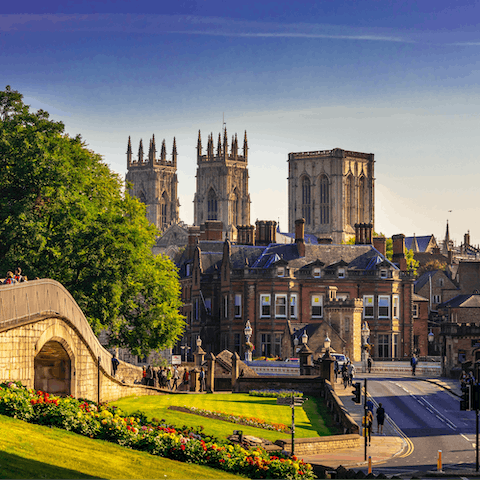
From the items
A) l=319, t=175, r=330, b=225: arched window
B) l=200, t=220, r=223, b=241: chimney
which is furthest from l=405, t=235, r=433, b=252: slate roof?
l=200, t=220, r=223, b=241: chimney

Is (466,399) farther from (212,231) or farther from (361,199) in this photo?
(361,199)

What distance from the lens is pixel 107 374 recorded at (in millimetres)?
37125

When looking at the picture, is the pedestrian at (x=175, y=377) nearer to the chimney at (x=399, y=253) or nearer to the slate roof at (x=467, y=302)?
the chimney at (x=399, y=253)

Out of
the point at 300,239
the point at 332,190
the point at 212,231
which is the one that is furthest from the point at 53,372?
the point at 332,190

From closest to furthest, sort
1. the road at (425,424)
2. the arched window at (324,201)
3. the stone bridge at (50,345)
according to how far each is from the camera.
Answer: the stone bridge at (50,345) → the road at (425,424) → the arched window at (324,201)

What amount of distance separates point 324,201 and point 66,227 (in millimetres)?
135749

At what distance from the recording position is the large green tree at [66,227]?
40.2m

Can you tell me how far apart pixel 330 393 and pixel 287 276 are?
34.5m

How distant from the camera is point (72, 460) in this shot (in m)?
→ 20.3

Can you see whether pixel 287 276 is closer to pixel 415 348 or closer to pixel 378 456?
pixel 415 348

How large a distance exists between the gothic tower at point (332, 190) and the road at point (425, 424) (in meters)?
110

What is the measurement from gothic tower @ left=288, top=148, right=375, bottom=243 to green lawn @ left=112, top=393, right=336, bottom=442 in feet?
398

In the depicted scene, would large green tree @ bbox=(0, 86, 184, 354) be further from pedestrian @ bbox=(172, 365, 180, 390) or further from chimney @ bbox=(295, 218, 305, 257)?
chimney @ bbox=(295, 218, 305, 257)

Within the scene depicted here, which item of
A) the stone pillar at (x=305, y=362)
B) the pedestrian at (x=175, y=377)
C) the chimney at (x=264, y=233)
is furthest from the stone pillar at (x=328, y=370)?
the chimney at (x=264, y=233)
